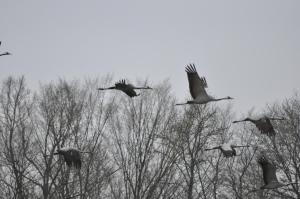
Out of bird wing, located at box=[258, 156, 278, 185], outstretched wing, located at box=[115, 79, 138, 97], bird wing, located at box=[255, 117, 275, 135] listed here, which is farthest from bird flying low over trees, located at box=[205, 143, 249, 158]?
outstretched wing, located at box=[115, 79, 138, 97]

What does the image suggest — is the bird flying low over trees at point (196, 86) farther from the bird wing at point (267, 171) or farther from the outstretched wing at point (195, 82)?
the bird wing at point (267, 171)

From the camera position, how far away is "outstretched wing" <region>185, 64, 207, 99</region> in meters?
9.46

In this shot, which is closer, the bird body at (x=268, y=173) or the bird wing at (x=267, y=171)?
the bird body at (x=268, y=173)

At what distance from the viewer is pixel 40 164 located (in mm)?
14656

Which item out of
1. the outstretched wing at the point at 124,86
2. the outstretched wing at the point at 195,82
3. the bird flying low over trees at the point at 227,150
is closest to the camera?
the outstretched wing at the point at 124,86

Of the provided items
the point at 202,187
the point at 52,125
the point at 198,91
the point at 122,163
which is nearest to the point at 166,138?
the point at 122,163

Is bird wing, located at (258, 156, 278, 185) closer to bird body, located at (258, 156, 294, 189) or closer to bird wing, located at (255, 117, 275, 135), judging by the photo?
bird body, located at (258, 156, 294, 189)

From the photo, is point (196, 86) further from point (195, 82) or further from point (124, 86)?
point (124, 86)

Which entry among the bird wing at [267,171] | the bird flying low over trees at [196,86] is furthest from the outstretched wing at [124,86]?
the bird wing at [267,171]

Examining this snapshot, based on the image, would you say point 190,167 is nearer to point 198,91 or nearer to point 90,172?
point 90,172

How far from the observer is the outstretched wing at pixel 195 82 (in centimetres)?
946

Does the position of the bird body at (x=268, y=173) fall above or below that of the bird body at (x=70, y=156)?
below

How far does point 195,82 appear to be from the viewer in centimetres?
960

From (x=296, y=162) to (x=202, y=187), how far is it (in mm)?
5098
